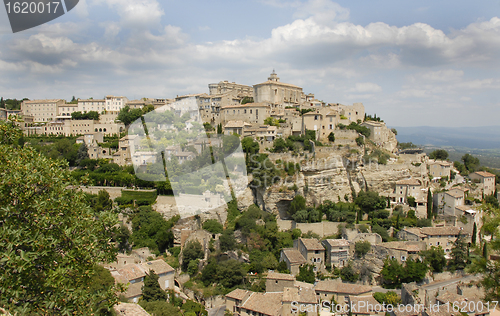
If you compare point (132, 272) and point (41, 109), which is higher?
point (41, 109)

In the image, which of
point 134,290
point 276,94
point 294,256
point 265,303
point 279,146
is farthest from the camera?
point 276,94

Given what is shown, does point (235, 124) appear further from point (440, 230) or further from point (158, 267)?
point (440, 230)

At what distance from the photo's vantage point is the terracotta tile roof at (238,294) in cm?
1695

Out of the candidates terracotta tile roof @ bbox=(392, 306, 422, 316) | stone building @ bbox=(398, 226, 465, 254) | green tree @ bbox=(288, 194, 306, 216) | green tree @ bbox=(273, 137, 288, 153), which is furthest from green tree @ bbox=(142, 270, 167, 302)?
green tree @ bbox=(273, 137, 288, 153)

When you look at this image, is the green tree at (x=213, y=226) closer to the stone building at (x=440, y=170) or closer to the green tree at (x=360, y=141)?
the green tree at (x=360, y=141)

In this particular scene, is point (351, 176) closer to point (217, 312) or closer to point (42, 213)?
point (217, 312)

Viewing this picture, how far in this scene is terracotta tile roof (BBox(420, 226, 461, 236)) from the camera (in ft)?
67.3

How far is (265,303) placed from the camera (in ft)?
54.1

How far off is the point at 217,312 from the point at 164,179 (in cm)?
1115

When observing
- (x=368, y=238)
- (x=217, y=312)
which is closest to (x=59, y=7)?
(x=217, y=312)

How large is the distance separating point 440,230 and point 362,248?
18.0 feet

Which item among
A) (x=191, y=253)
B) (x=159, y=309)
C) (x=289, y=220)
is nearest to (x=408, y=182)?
(x=289, y=220)

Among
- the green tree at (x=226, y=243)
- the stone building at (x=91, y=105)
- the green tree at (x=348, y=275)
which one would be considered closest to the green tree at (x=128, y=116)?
the stone building at (x=91, y=105)

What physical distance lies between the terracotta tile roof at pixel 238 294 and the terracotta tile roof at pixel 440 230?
39.2ft
